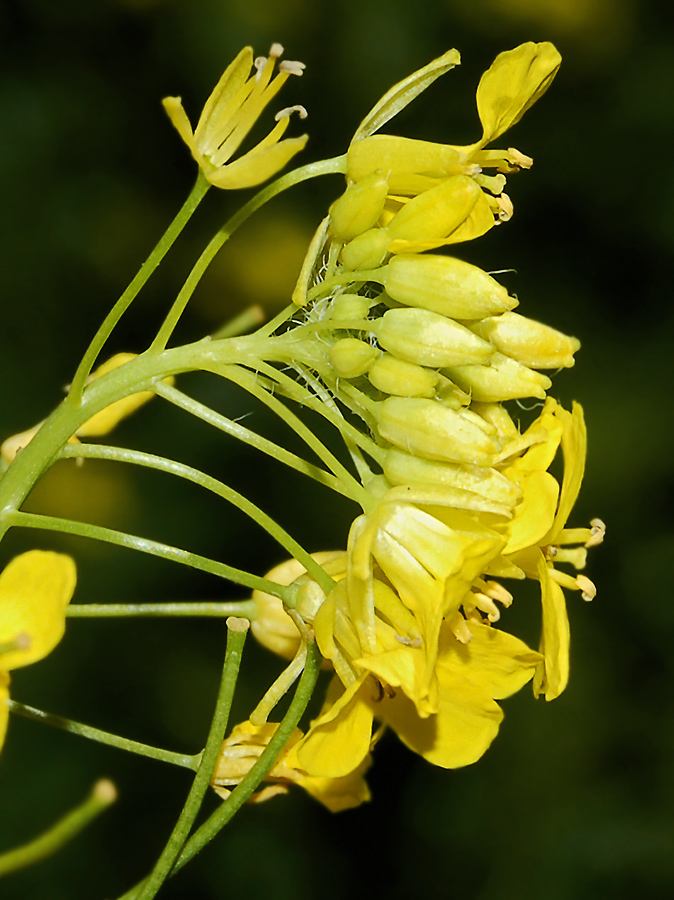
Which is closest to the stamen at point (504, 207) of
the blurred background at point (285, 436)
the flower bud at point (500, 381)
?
the flower bud at point (500, 381)

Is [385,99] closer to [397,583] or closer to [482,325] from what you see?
[482,325]

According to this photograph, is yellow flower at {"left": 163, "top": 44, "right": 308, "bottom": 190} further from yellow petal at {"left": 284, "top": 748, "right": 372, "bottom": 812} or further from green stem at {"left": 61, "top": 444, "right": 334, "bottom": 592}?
yellow petal at {"left": 284, "top": 748, "right": 372, "bottom": 812}

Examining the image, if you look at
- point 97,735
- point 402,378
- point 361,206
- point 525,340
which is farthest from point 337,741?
point 361,206

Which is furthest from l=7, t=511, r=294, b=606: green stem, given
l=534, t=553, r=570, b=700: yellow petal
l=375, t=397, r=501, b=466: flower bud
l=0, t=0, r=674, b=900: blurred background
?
l=0, t=0, r=674, b=900: blurred background

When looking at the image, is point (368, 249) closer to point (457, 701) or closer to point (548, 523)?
point (548, 523)

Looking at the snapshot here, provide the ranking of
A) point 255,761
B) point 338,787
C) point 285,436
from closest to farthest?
point 255,761
point 338,787
point 285,436

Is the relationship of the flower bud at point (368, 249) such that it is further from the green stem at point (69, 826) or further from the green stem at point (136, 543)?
the green stem at point (69, 826)

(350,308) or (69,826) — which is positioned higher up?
(350,308)
